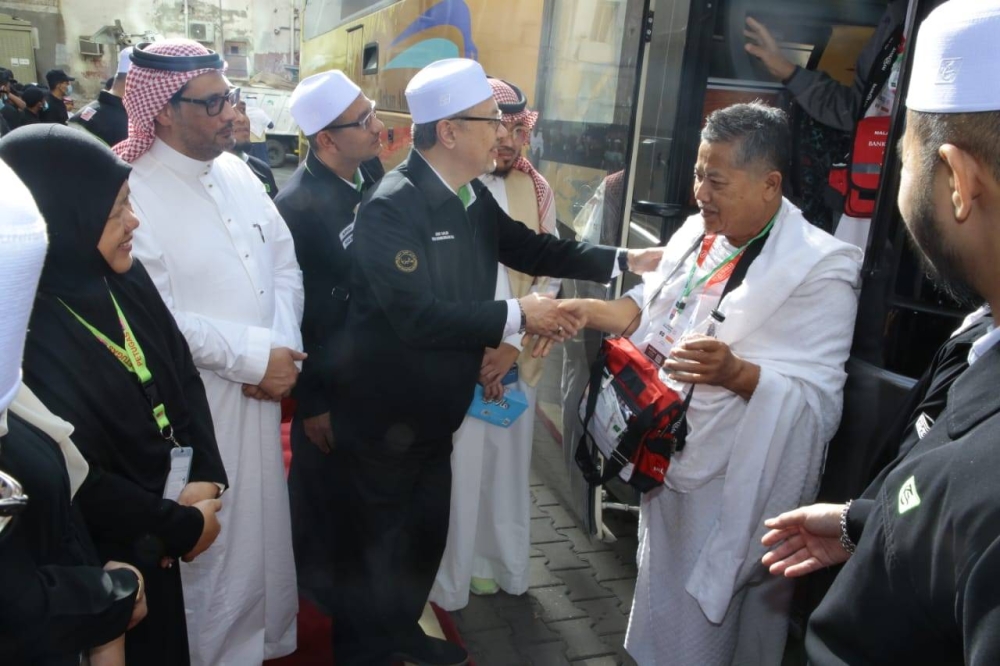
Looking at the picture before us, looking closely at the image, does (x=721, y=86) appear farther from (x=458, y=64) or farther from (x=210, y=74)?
(x=210, y=74)

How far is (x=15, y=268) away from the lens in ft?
3.37

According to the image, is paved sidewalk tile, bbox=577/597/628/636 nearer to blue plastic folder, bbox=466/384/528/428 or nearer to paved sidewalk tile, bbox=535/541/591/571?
paved sidewalk tile, bbox=535/541/591/571

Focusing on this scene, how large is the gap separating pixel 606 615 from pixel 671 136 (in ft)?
6.98

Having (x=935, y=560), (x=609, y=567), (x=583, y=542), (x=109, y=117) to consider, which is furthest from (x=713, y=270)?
(x=109, y=117)

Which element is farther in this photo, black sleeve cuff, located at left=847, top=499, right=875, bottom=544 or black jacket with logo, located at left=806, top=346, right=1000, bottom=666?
black sleeve cuff, located at left=847, top=499, right=875, bottom=544

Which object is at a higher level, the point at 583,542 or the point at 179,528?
the point at 179,528

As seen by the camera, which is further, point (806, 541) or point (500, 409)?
point (500, 409)

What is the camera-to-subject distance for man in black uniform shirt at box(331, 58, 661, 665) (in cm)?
251

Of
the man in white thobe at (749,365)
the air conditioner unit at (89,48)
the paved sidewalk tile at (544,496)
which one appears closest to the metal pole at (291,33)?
the air conditioner unit at (89,48)

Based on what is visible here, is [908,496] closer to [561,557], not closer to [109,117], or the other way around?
[561,557]

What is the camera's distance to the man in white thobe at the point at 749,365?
231 centimetres

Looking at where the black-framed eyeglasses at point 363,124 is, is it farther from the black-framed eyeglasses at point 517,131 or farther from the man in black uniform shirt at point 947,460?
the man in black uniform shirt at point 947,460

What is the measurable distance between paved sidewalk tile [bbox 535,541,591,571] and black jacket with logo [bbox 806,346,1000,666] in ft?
8.76

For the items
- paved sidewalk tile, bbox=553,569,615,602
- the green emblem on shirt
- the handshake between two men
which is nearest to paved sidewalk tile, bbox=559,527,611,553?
paved sidewalk tile, bbox=553,569,615,602
